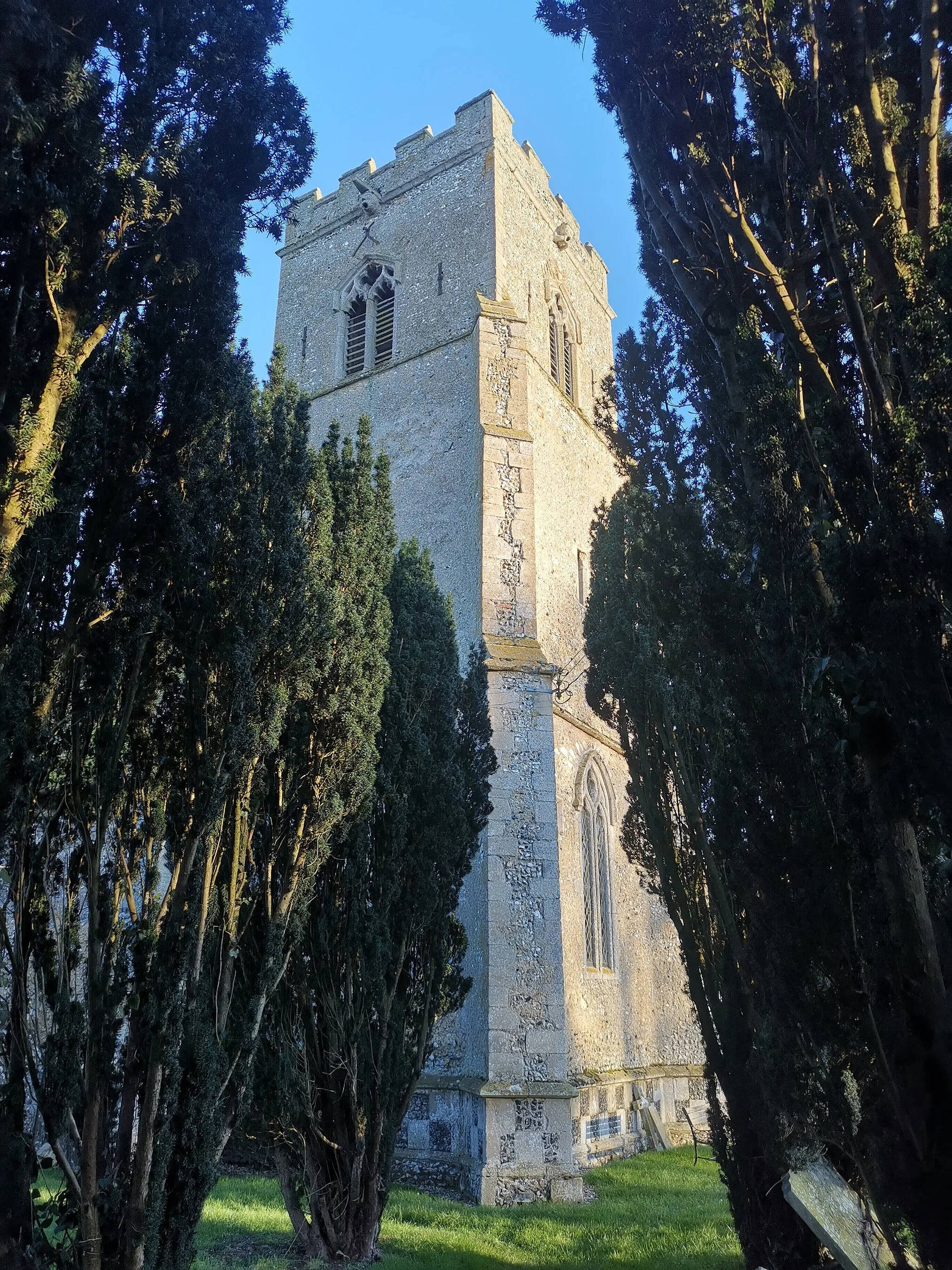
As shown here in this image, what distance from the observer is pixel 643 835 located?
28.9 feet

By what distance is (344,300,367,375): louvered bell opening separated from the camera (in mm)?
16875

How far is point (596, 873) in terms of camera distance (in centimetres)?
1391

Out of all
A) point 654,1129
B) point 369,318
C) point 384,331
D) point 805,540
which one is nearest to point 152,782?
point 805,540

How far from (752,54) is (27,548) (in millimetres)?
5318

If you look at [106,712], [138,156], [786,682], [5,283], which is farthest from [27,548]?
[786,682]

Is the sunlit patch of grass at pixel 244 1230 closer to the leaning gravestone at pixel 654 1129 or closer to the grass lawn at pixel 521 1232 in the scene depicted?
the grass lawn at pixel 521 1232

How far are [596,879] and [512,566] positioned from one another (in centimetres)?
508

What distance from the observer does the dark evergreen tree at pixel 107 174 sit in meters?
4.56

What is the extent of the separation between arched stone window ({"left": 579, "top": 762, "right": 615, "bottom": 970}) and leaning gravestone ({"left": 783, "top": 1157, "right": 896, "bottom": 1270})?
715cm

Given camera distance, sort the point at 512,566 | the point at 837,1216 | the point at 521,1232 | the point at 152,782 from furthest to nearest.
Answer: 1. the point at 512,566
2. the point at 521,1232
3. the point at 837,1216
4. the point at 152,782

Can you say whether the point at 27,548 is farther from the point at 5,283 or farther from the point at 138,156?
the point at 138,156

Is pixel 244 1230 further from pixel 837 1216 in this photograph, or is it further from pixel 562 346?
pixel 562 346

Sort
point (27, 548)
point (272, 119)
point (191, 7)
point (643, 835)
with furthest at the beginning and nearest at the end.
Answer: point (643, 835), point (272, 119), point (191, 7), point (27, 548)

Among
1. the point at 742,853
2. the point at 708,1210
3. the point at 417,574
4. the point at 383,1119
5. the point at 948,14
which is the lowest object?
the point at 708,1210
